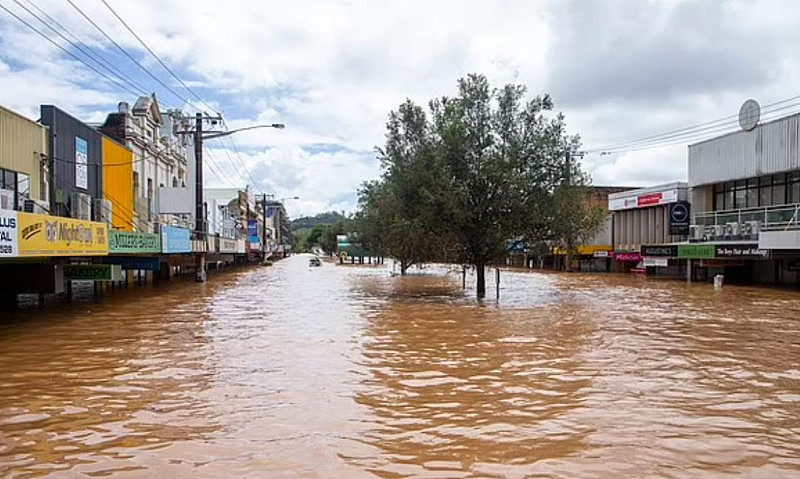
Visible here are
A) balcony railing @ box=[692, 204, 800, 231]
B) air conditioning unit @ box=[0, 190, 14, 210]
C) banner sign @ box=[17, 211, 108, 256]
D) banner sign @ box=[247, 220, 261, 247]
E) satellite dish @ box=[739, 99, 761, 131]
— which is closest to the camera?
banner sign @ box=[17, 211, 108, 256]

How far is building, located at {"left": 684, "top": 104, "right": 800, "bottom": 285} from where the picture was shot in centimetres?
3319

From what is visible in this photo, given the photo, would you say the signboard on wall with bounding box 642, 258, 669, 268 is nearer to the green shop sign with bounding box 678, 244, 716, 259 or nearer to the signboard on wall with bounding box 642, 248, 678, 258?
the signboard on wall with bounding box 642, 248, 678, 258

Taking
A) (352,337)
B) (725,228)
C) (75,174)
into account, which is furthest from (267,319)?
(725,228)

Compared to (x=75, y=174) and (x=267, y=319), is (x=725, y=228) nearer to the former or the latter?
(x=267, y=319)

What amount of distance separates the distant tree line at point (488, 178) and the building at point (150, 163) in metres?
17.1

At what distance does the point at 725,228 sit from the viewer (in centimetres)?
3762

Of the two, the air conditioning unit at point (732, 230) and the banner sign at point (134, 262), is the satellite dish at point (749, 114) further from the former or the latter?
the banner sign at point (134, 262)

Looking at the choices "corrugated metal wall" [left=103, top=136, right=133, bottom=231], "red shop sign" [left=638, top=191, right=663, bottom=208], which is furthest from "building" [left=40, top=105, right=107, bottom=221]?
"red shop sign" [left=638, top=191, right=663, bottom=208]

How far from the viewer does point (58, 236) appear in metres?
16.6

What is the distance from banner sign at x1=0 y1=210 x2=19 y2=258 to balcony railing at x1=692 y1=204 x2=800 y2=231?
31133 millimetres

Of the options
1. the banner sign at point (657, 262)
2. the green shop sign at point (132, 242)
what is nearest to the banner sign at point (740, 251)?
the banner sign at point (657, 262)

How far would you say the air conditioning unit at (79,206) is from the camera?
87.3 feet

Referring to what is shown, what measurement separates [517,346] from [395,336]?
3.23m

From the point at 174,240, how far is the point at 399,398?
24269mm
